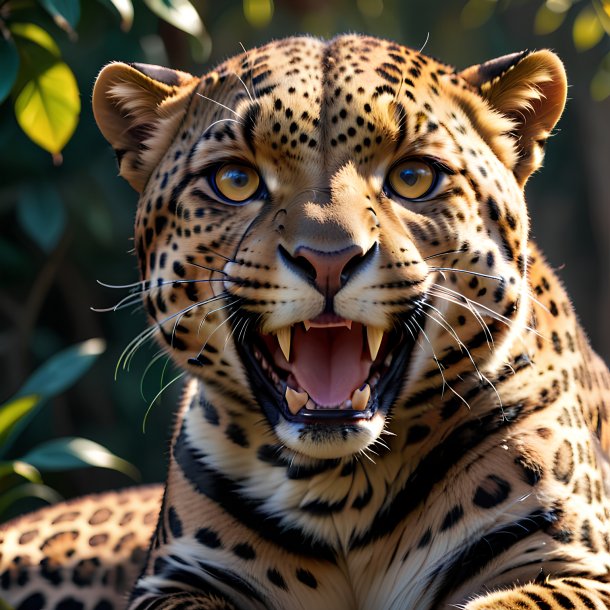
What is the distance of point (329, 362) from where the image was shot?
311cm

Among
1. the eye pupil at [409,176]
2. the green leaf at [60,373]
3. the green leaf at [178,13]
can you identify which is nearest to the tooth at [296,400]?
the eye pupil at [409,176]

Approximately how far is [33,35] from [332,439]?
7.34 feet

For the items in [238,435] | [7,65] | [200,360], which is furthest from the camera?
[7,65]

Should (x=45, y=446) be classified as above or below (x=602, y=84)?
below

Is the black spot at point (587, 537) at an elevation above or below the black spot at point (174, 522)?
above

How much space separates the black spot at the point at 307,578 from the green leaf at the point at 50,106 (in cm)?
184

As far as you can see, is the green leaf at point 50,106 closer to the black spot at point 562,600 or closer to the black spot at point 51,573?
the black spot at point 51,573

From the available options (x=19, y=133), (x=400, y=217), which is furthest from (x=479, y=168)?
(x=19, y=133)

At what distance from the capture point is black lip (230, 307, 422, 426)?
3021 millimetres

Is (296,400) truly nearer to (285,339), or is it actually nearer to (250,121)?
(285,339)

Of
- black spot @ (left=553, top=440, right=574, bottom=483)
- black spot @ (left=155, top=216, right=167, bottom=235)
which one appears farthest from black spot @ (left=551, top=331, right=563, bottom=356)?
black spot @ (left=155, top=216, right=167, bottom=235)

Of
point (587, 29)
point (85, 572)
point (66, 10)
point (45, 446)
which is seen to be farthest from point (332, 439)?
point (587, 29)

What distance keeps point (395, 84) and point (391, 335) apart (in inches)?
28.9

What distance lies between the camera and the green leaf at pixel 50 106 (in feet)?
14.0
